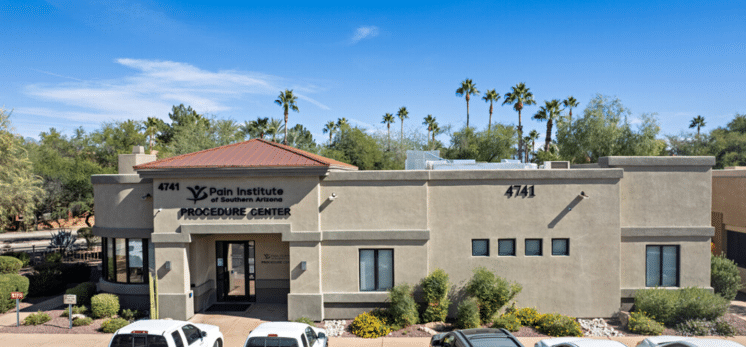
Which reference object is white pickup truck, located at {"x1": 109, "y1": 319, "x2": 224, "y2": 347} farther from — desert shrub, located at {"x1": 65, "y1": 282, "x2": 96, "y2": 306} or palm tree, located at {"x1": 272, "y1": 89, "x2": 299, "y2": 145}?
palm tree, located at {"x1": 272, "y1": 89, "x2": 299, "y2": 145}

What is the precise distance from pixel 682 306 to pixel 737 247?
9.59m

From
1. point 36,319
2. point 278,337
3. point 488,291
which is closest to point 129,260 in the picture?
point 36,319

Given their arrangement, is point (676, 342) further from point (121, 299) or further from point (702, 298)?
point (121, 299)

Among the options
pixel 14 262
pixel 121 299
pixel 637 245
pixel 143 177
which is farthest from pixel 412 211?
pixel 14 262

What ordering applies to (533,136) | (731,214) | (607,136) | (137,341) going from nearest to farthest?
(137,341)
(731,214)
(607,136)
(533,136)

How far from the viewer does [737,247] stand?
2116 cm

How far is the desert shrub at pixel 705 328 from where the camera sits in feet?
47.0

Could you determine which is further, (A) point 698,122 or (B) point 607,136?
(A) point 698,122

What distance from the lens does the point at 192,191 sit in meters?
15.8

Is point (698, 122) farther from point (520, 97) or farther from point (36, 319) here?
point (36, 319)

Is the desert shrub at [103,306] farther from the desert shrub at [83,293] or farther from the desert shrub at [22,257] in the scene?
the desert shrub at [22,257]

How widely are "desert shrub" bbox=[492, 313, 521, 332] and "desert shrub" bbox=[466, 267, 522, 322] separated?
405 millimetres

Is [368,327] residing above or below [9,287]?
below

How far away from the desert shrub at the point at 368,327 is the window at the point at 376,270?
1.16m
